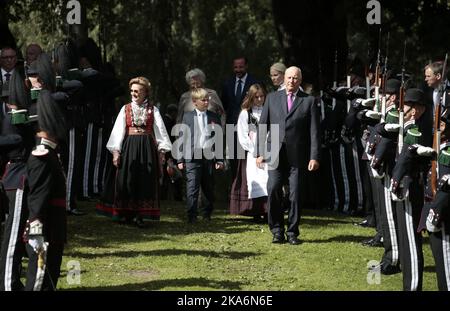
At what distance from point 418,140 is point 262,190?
18.2ft

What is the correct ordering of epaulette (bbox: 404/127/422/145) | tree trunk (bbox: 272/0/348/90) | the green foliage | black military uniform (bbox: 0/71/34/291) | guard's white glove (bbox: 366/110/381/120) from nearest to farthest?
black military uniform (bbox: 0/71/34/291) < epaulette (bbox: 404/127/422/145) < guard's white glove (bbox: 366/110/381/120) < tree trunk (bbox: 272/0/348/90) < the green foliage

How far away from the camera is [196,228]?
15453mm

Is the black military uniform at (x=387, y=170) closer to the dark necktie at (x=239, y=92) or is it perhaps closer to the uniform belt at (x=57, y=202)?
the uniform belt at (x=57, y=202)

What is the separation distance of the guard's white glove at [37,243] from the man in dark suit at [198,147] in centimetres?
612

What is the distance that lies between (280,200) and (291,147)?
698 mm

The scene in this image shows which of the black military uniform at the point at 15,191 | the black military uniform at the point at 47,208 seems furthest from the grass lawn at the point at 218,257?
the black military uniform at the point at 47,208

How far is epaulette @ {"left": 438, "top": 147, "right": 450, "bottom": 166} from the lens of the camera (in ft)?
32.9

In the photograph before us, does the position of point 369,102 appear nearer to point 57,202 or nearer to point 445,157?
point 445,157

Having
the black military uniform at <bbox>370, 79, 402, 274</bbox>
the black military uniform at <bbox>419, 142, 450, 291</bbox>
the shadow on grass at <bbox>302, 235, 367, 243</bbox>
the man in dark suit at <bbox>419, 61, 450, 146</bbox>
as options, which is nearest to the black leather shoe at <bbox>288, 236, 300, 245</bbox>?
the shadow on grass at <bbox>302, 235, 367, 243</bbox>

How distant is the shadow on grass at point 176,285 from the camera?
1131cm

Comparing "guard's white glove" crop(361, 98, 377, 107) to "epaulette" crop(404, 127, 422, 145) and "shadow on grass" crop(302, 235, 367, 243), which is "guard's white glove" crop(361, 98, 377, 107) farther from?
"shadow on grass" crop(302, 235, 367, 243)

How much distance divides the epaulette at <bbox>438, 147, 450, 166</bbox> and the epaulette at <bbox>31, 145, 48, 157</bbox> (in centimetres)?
358
